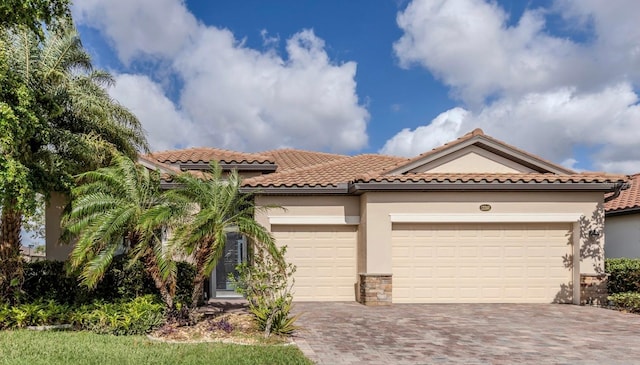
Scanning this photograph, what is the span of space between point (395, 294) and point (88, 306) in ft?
28.3

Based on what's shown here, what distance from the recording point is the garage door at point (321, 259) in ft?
49.7

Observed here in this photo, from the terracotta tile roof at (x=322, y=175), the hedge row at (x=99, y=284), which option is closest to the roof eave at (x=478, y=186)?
the terracotta tile roof at (x=322, y=175)

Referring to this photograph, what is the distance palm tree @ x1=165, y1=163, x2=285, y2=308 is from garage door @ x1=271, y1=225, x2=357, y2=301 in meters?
4.26

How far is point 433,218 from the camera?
47.6 feet

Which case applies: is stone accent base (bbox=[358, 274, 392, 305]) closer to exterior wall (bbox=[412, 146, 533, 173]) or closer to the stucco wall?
the stucco wall

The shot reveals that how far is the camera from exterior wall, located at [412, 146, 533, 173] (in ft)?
51.1

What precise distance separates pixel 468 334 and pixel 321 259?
6.15 meters

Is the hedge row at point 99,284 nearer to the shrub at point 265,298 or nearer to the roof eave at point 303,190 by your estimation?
the shrub at point 265,298

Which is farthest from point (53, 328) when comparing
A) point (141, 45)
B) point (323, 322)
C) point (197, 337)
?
point (141, 45)

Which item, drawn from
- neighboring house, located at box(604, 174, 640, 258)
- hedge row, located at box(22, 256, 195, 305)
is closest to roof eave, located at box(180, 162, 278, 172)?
hedge row, located at box(22, 256, 195, 305)

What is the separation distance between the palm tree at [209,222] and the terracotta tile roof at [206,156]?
6024 millimetres

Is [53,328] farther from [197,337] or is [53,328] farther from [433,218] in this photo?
[433,218]

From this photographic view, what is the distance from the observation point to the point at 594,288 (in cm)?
1423

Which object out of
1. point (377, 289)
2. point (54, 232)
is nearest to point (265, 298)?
point (377, 289)
